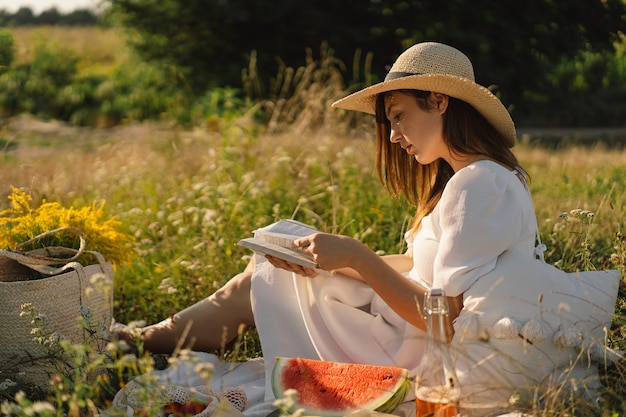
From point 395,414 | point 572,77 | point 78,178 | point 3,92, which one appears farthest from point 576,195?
point 3,92

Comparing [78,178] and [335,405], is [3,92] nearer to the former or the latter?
[78,178]

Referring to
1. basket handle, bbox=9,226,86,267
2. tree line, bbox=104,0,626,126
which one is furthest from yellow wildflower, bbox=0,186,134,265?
tree line, bbox=104,0,626,126

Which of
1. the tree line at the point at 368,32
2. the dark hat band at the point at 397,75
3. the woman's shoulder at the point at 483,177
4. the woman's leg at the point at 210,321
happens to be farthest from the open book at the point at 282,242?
the tree line at the point at 368,32

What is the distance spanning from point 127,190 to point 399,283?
4295 millimetres

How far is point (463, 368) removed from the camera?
124 inches

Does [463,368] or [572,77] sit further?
[572,77]

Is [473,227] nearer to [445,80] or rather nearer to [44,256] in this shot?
[445,80]

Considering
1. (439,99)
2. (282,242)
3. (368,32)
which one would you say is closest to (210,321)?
(282,242)

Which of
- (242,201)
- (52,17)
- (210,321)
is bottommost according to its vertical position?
(52,17)

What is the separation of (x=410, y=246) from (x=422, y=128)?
2.61 feet

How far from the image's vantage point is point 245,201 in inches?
224

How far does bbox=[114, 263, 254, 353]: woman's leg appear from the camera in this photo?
4.10 metres

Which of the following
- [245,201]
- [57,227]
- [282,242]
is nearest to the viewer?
[282,242]

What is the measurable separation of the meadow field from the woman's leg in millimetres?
145
